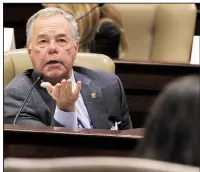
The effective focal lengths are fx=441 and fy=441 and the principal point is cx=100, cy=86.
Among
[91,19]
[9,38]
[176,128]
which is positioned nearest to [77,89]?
[176,128]

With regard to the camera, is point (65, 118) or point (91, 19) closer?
point (65, 118)

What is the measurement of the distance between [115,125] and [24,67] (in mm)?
256

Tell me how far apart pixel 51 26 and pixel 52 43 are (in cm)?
4

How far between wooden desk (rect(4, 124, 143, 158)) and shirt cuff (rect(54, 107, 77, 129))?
0.06 m

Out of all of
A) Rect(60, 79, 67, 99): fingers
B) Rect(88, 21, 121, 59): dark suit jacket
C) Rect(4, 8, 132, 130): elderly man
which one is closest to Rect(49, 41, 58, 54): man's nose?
Rect(4, 8, 132, 130): elderly man

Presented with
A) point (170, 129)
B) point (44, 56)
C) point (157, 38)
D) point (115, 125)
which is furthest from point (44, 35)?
→ point (157, 38)

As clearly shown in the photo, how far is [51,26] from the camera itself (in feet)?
3.20

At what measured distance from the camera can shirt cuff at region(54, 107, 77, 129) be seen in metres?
0.89

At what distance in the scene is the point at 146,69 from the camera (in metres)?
1.36

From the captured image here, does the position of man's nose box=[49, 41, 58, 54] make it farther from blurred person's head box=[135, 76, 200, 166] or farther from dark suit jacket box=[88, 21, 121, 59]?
dark suit jacket box=[88, 21, 121, 59]

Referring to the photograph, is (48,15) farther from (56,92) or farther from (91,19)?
(91,19)

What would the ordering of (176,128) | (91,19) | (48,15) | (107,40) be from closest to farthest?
(176,128)
(48,15)
(91,19)
(107,40)

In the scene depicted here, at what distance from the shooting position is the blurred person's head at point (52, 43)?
95cm

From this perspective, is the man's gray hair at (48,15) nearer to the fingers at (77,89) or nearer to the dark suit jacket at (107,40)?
the fingers at (77,89)
